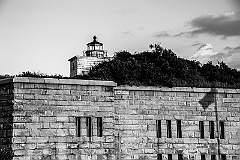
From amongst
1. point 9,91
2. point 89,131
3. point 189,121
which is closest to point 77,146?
point 89,131

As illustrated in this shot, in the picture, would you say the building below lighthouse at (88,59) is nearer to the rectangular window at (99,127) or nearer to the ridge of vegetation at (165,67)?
the ridge of vegetation at (165,67)

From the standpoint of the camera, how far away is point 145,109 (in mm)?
23656

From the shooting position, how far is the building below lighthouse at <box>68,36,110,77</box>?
5625 cm

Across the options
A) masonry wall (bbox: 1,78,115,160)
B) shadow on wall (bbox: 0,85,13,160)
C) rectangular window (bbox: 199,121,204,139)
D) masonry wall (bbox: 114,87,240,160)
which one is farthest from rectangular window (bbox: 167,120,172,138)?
shadow on wall (bbox: 0,85,13,160)

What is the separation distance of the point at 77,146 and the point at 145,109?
398 cm

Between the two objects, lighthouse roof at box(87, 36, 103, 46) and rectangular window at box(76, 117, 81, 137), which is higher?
lighthouse roof at box(87, 36, 103, 46)

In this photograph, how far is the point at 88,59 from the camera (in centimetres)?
5675

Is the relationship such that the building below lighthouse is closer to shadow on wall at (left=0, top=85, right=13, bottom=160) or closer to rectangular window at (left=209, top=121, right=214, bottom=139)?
rectangular window at (left=209, top=121, right=214, bottom=139)

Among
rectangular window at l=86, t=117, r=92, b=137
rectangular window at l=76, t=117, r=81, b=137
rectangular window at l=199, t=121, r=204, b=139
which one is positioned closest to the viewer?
rectangular window at l=76, t=117, r=81, b=137

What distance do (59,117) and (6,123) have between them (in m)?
2.23

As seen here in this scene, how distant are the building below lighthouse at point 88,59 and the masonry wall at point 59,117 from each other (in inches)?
1286

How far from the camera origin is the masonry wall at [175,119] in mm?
23188

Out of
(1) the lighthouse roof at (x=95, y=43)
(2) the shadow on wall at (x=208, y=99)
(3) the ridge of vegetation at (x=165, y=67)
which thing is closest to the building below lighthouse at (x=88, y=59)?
(1) the lighthouse roof at (x=95, y=43)

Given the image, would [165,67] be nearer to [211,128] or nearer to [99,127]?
[211,128]
